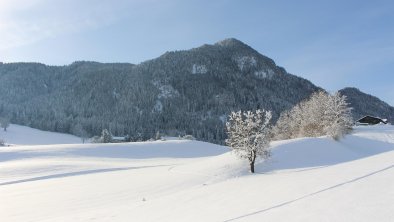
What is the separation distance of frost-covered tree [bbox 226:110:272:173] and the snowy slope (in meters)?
138

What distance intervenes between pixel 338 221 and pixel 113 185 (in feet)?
91.4

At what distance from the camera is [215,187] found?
86.8 ft

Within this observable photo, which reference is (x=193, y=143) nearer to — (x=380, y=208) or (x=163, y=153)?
(x=163, y=153)

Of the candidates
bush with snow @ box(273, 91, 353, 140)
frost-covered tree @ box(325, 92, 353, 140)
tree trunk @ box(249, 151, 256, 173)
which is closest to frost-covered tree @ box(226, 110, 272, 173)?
tree trunk @ box(249, 151, 256, 173)

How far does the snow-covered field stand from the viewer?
1387 cm

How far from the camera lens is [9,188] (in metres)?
38.4

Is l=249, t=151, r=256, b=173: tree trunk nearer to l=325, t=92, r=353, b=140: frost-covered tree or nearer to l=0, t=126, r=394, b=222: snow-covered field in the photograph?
l=0, t=126, r=394, b=222: snow-covered field

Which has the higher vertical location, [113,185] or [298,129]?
[298,129]

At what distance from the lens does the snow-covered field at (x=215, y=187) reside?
45.5 feet

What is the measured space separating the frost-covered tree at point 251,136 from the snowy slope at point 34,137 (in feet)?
453

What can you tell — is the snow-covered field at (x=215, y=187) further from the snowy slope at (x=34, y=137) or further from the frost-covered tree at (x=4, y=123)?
the frost-covered tree at (x=4, y=123)

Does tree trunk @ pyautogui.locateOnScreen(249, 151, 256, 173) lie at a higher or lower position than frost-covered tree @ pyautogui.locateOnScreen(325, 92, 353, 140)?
lower

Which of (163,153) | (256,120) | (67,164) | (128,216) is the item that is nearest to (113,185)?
(256,120)

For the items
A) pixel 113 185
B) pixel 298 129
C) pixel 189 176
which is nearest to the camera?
pixel 113 185
